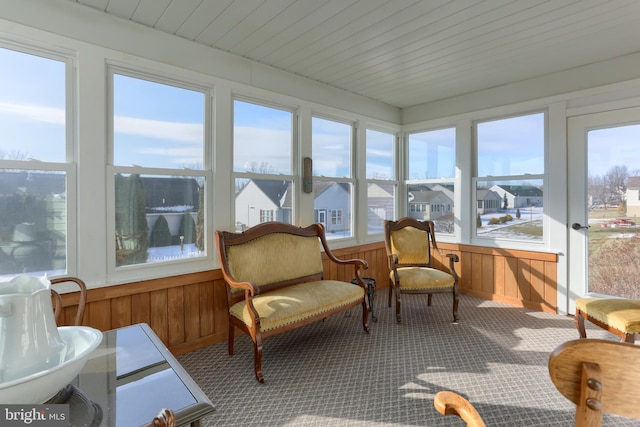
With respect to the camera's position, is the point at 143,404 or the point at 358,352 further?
the point at 358,352

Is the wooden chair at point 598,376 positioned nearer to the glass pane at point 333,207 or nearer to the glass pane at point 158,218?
the glass pane at point 158,218

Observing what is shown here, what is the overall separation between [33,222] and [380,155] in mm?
3840

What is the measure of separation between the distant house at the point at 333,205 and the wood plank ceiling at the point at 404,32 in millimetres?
1263

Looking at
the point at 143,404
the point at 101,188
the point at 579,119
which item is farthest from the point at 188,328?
the point at 579,119

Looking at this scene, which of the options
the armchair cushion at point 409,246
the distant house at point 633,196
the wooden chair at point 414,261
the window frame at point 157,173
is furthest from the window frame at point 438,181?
the window frame at point 157,173

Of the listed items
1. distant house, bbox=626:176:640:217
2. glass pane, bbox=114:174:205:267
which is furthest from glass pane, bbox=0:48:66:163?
distant house, bbox=626:176:640:217

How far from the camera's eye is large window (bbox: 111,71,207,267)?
249 cm

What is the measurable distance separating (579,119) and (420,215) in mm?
2126

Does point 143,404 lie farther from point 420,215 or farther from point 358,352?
point 420,215

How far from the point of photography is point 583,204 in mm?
3400

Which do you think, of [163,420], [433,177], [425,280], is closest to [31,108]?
[163,420]

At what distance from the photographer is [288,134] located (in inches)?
140

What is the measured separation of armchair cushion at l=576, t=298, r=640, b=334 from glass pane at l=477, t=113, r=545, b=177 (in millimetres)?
1736

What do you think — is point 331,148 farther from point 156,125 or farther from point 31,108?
point 31,108
